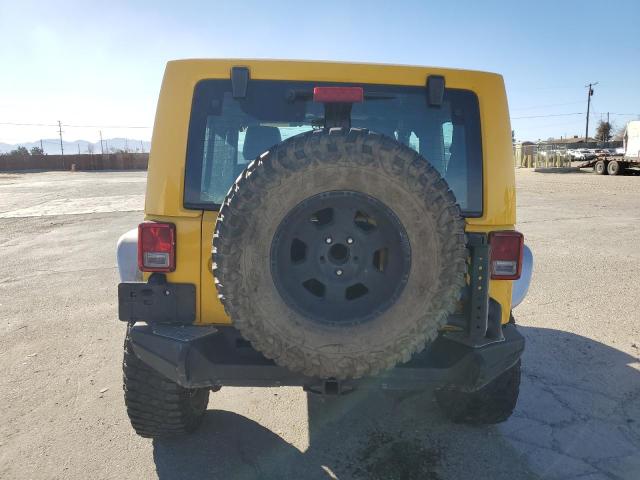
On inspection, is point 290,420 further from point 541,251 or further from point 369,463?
point 541,251

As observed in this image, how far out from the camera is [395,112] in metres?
2.49

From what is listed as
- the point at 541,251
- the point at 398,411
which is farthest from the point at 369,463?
the point at 541,251

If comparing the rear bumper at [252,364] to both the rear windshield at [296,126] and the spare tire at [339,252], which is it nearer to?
the spare tire at [339,252]

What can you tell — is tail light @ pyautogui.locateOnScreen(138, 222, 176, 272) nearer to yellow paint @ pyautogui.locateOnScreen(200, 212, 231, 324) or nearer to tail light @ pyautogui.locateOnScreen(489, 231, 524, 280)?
yellow paint @ pyautogui.locateOnScreen(200, 212, 231, 324)

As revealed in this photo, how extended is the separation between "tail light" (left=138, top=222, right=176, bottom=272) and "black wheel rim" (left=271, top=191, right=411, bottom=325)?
624mm

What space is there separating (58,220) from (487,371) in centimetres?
1261

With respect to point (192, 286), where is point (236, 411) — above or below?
below

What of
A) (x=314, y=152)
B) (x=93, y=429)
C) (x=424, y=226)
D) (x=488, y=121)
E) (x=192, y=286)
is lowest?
(x=93, y=429)

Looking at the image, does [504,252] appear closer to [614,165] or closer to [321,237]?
[321,237]

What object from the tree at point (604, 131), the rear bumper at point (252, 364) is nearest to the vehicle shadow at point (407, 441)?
the rear bumper at point (252, 364)

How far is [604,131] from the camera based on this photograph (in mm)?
76875

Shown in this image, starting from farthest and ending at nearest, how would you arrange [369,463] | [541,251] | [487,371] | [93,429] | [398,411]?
[541,251]
[398,411]
[93,429]
[369,463]
[487,371]

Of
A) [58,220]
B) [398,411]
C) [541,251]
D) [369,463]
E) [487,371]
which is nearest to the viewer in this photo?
[487,371]

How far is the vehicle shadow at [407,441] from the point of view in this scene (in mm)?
2621
